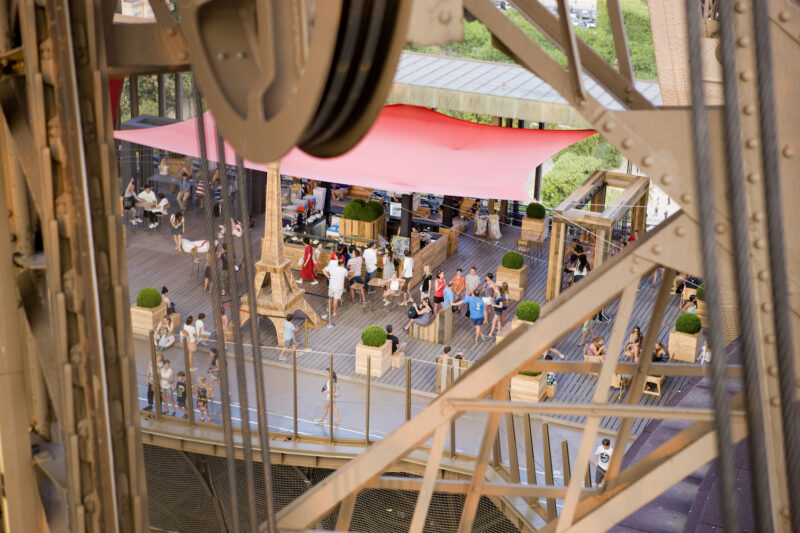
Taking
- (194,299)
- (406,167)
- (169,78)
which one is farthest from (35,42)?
(169,78)

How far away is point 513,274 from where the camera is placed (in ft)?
55.8

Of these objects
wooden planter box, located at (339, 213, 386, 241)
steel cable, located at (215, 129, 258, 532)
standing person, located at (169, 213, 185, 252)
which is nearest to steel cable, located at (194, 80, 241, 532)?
steel cable, located at (215, 129, 258, 532)

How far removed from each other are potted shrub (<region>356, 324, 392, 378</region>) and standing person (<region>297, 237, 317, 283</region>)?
150 inches

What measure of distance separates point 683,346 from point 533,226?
5025mm

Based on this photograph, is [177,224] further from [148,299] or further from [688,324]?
[688,324]

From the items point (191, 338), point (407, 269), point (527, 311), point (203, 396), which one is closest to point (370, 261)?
point (407, 269)

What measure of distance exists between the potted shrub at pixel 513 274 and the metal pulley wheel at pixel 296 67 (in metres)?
14.8

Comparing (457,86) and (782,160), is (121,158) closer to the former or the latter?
(457,86)

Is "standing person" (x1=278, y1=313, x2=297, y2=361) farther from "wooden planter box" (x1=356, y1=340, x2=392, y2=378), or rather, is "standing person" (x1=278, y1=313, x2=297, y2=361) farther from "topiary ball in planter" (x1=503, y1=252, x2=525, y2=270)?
"topiary ball in planter" (x1=503, y1=252, x2=525, y2=270)

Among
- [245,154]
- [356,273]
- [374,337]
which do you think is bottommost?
[356,273]

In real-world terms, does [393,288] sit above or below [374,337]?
below

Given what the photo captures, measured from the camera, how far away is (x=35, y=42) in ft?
8.80

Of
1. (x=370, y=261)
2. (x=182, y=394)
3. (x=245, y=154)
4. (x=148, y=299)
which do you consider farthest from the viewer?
(x=370, y=261)

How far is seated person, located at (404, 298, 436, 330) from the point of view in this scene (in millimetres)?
15234
